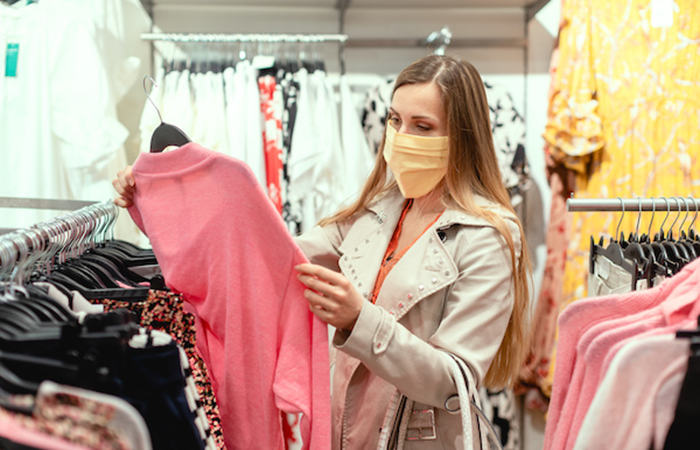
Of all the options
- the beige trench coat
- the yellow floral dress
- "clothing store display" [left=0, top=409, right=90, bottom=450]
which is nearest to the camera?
"clothing store display" [left=0, top=409, right=90, bottom=450]

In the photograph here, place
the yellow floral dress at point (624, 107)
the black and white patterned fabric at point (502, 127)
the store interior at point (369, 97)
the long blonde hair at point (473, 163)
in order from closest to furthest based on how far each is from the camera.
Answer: the long blonde hair at point (473, 163), the store interior at point (369, 97), the yellow floral dress at point (624, 107), the black and white patterned fabric at point (502, 127)

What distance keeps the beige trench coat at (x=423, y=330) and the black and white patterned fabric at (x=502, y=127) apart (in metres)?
1.02

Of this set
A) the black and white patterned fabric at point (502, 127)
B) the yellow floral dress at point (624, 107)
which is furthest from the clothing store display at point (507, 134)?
the yellow floral dress at point (624, 107)

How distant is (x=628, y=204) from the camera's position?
116cm

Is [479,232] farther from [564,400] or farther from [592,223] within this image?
[592,223]

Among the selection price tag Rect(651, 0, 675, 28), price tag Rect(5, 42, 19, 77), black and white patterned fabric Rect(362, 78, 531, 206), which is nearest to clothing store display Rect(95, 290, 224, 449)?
price tag Rect(5, 42, 19, 77)

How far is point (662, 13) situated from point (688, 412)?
1801mm

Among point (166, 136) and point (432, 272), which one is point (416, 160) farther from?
point (166, 136)

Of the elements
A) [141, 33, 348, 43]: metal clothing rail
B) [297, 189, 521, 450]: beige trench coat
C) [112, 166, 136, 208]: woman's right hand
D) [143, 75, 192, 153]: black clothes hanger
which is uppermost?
[141, 33, 348, 43]: metal clothing rail

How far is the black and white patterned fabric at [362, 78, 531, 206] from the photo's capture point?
7.52 feet

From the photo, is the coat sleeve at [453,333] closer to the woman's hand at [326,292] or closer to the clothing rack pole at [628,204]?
the woman's hand at [326,292]

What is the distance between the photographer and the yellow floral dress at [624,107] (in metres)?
1.97

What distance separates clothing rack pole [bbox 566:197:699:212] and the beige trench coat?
163 mm

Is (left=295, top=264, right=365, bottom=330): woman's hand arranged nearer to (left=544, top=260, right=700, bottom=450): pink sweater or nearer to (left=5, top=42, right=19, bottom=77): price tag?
(left=544, top=260, right=700, bottom=450): pink sweater
